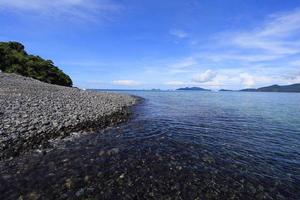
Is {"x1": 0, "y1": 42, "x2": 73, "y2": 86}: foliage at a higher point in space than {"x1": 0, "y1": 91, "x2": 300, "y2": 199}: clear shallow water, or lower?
higher

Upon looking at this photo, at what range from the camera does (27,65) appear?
6819cm

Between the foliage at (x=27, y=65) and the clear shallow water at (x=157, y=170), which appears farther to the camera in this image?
the foliage at (x=27, y=65)

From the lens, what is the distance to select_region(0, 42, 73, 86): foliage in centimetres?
6450

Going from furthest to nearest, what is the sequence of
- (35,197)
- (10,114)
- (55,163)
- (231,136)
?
(231,136)
(10,114)
(55,163)
(35,197)

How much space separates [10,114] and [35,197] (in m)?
11.2

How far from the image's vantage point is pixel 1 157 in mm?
11734

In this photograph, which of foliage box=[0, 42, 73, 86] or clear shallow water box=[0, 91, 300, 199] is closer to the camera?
clear shallow water box=[0, 91, 300, 199]

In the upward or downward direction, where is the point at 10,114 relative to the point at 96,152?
upward

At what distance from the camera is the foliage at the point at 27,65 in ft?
212

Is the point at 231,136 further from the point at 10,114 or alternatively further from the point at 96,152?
→ the point at 10,114

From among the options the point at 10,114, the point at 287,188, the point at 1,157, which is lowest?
the point at 287,188

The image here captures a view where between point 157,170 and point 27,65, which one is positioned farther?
point 27,65

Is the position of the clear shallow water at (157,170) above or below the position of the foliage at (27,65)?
below

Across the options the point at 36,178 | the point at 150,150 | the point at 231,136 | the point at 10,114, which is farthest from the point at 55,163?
the point at 231,136
